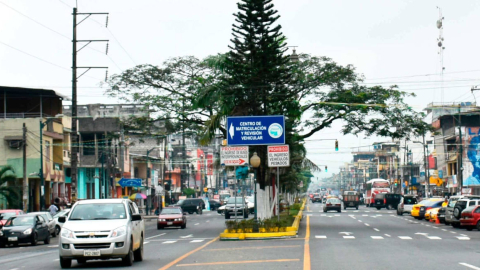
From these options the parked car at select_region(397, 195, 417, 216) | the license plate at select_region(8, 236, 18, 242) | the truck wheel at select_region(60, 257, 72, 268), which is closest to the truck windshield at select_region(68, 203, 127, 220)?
the truck wheel at select_region(60, 257, 72, 268)

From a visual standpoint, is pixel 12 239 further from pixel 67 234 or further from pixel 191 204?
pixel 191 204

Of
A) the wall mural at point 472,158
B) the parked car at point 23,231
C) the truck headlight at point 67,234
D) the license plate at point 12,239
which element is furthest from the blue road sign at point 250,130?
the wall mural at point 472,158

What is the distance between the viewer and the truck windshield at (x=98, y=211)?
1755cm

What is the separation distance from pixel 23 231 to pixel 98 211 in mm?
15716

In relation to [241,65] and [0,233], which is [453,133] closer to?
[241,65]

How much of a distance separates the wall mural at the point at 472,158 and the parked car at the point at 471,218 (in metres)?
40.5

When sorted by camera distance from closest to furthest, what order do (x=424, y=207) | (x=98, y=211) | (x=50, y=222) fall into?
(x=98, y=211), (x=50, y=222), (x=424, y=207)

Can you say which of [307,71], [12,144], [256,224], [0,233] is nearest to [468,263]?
[256,224]

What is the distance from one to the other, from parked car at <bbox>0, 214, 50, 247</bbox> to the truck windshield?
50.4ft

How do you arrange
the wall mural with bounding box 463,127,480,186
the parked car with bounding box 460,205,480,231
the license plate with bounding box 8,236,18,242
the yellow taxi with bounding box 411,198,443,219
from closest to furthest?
the license plate with bounding box 8,236,18,242 → the parked car with bounding box 460,205,480,231 → the yellow taxi with bounding box 411,198,443,219 → the wall mural with bounding box 463,127,480,186

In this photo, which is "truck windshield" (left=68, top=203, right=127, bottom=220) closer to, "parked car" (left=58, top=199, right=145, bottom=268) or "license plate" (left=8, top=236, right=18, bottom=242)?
"parked car" (left=58, top=199, right=145, bottom=268)

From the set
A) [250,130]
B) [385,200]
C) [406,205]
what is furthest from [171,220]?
[385,200]

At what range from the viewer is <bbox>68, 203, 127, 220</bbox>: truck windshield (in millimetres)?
17547

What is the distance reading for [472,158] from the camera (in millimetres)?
77125
